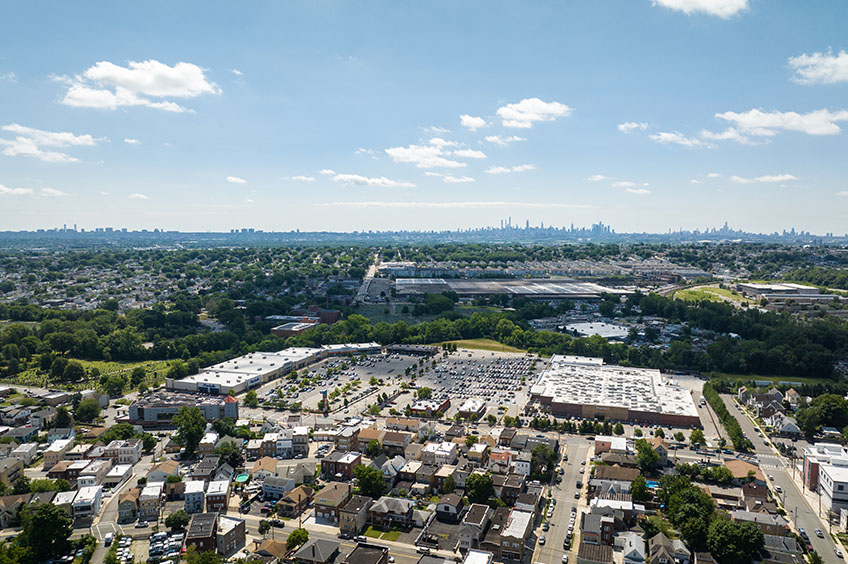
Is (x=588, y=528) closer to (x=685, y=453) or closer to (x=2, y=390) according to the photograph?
(x=685, y=453)

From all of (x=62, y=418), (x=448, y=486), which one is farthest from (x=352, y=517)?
(x=62, y=418)

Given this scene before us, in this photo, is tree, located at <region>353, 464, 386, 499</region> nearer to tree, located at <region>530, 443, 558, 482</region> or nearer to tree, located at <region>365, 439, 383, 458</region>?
tree, located at <region>365, 439, 383, 458</region>

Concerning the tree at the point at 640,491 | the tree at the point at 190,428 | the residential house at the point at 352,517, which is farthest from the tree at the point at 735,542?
the tree at the point at 190,428

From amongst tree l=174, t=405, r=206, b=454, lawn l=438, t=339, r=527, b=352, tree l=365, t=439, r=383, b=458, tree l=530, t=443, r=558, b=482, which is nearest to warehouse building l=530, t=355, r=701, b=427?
tree l=530, t=443, r=558, b=482

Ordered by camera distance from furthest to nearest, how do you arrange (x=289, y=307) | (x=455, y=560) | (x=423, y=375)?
(x=289, y=307) < (x=423, y=375) < (x=455, y=560)

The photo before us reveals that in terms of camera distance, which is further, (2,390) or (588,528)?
(2,390)

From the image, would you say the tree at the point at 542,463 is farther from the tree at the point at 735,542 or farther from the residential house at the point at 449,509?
the tree at the point at 735,542

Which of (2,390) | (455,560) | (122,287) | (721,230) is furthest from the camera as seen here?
(721,230)

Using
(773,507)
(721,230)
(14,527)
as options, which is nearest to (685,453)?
(773,507)
